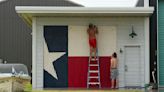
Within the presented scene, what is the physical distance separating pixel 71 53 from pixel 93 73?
1410 mm

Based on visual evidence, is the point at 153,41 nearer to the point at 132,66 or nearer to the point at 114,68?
the point at 132,66

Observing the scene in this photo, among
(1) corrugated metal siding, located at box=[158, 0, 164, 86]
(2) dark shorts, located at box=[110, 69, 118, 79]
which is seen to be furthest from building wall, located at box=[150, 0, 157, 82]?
(2) dark shorts, located at box=[110, 69, 118, 79]

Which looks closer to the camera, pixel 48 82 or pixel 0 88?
pixel 0 88

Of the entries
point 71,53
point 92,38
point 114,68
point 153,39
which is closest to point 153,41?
point 153,39

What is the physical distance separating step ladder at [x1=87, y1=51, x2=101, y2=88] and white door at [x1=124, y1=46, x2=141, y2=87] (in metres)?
1.34

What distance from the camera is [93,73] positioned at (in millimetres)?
22844

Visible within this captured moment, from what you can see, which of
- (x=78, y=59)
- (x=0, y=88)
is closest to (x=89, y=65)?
(x=78, y=59)

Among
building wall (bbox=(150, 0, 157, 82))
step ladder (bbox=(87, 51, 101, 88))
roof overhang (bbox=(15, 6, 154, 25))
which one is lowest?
step ladder (bbox=(87, 51, 101, 88))

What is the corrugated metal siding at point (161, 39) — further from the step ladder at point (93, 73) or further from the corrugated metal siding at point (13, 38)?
the corrugated metal siding at point (13, 38)

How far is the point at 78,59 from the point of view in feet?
75.1

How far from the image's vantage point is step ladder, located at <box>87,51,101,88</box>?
2269cm

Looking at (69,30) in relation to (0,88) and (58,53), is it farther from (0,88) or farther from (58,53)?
(0,88)

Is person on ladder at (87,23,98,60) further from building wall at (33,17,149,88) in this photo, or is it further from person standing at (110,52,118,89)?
person standing at (110,52,118,89)

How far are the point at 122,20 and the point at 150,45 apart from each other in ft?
6.77
